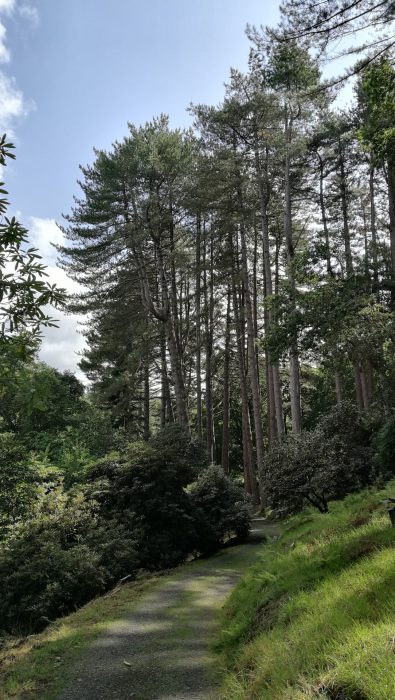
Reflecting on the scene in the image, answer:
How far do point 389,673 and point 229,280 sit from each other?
2065 centimetres

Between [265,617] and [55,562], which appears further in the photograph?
[55,562]

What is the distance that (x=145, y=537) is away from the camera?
1066cm

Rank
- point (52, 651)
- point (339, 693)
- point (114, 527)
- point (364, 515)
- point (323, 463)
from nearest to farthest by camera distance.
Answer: point (339, 693) < point (52, 651) < point (364, 515) < point (114, 527) < point (323, 463)

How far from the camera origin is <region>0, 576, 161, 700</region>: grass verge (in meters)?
4.53

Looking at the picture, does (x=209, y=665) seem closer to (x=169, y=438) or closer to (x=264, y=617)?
(x=264, y=617)

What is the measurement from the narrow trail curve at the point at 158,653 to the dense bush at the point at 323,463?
326cm

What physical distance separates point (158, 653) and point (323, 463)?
6.90 meters

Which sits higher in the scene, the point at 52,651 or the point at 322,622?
the point at 322,622

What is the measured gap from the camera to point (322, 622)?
3.43 m

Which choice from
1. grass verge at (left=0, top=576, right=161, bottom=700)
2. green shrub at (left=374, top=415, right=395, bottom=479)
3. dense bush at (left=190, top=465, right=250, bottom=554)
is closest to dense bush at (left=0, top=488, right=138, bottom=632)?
grass verge at (left=0, top=576, right=161, bottom=700)

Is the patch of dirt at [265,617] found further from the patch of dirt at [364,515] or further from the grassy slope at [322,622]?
the patch of dirt at [364,515]

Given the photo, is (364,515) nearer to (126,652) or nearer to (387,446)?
(126,652)

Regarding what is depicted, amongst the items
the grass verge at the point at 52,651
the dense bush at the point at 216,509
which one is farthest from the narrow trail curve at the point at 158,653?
the dense bush at the point at 216,509

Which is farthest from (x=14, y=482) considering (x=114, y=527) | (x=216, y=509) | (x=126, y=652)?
(x=126, y=652)
